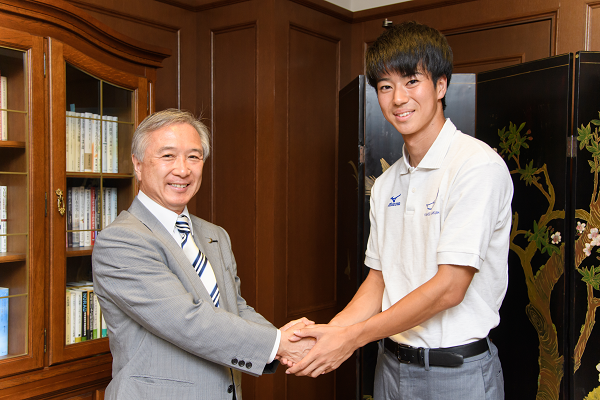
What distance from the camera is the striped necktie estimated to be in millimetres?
1710

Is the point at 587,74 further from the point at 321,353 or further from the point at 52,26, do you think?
the point at 52,26

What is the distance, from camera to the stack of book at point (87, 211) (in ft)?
7.13

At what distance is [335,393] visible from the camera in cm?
345

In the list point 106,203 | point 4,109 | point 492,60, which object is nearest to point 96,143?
point 106,203

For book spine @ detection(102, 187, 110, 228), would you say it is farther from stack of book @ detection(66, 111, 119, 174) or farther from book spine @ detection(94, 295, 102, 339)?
book spine @ detection(94, 295, 102, 339)

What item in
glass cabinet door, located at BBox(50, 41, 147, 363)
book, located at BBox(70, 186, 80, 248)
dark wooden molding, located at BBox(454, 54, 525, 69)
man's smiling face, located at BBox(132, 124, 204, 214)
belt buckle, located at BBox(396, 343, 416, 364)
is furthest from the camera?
dark wooden molding, located at BBox(454, 54, 525, 69)

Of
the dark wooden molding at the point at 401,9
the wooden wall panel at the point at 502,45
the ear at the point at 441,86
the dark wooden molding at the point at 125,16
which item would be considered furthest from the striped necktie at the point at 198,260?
the dark wooden molding at the point at 401,9

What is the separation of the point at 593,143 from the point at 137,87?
1.93 m

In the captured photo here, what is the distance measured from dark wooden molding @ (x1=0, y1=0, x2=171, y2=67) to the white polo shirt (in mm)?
1379

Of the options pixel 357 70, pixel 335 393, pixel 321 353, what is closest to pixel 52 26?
pixel 321 353

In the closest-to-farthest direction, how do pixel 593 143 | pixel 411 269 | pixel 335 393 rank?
pixel 411 269, pixel 593 143, pixel 335 393

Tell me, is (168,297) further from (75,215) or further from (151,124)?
(75,215)

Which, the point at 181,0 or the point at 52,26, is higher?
the point at 181,0

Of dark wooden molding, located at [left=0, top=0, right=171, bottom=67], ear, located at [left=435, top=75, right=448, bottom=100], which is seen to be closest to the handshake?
ear, located at [left=435, top=75, right=448, bottom=100]
